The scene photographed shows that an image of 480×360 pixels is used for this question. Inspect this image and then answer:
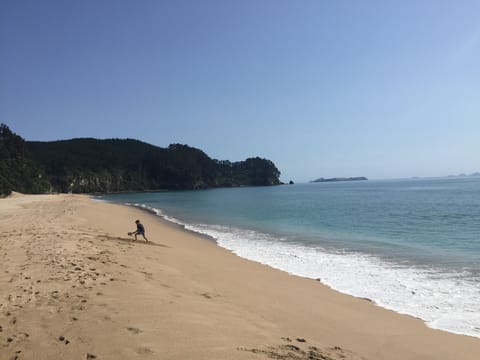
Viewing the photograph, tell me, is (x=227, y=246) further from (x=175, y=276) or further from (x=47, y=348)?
(x=47, y=348)

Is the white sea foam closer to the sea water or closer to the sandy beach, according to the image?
the sea water

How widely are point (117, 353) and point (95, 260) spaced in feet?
23.4

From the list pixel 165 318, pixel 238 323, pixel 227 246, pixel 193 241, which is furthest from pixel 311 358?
pixel 193 241

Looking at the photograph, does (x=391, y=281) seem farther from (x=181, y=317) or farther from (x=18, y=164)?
(x=18, y=164)

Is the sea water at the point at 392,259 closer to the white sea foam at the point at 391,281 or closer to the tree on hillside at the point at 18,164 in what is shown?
the white sea foam at the point at 391,281

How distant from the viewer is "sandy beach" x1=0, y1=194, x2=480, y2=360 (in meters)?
5.18

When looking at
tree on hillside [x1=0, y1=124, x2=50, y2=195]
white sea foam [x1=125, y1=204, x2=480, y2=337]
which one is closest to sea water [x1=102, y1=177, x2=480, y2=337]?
white sea foam [x1=125, y1=204, x2=480, y2=337]

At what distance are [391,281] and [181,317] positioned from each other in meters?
8.21

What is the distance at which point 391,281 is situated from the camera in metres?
11.8

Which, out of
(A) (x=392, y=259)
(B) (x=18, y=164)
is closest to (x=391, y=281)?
(A) (x=392, y=259)

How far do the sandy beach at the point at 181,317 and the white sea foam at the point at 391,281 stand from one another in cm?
70

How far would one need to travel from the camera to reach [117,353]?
15.8 ft

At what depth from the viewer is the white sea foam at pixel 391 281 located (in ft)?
28.2

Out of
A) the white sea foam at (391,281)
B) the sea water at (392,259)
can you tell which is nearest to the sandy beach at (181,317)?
the white sea foam at (391,281)
